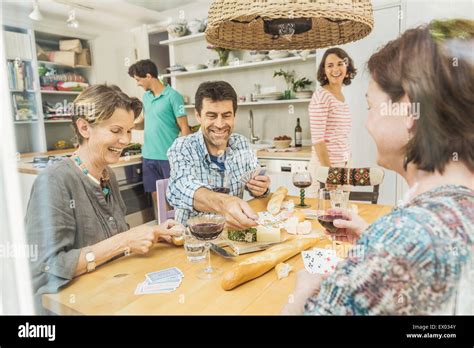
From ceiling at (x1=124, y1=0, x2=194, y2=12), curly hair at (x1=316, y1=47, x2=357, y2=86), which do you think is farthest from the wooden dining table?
curly hair at (x1=316, y1=47, x2=357, y2=86)

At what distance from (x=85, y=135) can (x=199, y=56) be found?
0.50 metres

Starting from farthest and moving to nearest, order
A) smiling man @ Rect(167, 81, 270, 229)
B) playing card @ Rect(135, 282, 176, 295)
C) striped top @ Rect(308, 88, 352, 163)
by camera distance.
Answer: striped top @ Rect(308, 88, 352, 163) < smiling man @ Rect(167, 81, 270, 229) < playing card @ Rect(135, 282, 176, 295)

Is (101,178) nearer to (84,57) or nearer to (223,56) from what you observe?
(84,57)

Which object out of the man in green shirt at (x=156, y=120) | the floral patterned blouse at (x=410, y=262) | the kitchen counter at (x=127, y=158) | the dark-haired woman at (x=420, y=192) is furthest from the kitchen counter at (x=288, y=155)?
the floral patterned blouse at (x=410, y=262)

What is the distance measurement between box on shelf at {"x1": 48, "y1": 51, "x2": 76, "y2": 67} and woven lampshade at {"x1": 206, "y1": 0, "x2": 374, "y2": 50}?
0.33 metres

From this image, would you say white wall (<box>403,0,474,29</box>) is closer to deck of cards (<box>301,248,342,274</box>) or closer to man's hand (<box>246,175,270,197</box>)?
deck of cards (<box>301,248,342,274</box>)

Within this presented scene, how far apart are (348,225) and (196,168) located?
66 centimetres

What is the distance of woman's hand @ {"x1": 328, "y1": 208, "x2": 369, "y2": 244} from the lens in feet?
2.20

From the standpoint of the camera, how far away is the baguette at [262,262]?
1.94 ft

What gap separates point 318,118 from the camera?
4.73 ft
